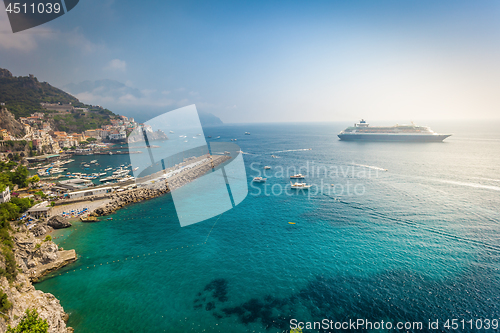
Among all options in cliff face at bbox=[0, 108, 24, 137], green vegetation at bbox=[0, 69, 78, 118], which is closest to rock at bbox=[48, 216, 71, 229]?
cliff face at bbox=[0, 108, 24, 137]

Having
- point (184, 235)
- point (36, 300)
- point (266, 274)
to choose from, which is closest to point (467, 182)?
point (266, 274)

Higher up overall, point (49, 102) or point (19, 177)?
point (49, 102)

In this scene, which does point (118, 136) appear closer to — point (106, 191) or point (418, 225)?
point (106, 191)

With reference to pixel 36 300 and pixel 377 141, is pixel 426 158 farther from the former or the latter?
pixel 36 300

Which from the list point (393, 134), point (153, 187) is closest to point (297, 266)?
point (153, 187)

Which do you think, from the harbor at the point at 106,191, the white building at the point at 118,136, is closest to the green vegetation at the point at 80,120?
the white building at the point at 118,136

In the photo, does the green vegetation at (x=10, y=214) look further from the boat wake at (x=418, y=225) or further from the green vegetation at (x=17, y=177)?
the boat wake at (x=418, y=225)
